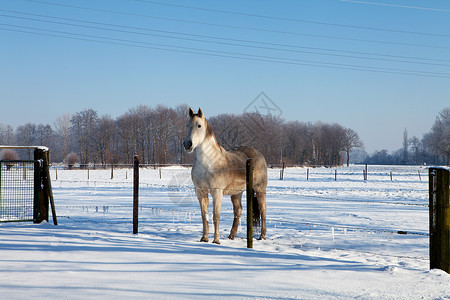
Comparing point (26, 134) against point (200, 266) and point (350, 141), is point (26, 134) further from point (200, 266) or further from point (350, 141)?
point (200, 266)

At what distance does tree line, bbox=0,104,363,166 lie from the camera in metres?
51.2

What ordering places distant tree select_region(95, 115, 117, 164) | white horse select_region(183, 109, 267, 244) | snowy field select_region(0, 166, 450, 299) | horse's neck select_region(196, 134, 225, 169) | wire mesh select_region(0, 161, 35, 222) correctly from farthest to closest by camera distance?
distant tree select_region(95, 115, 117, 164) < wire mesh select_region(0, 161, 35, 222) < horse's neck select_region(196, 134, 225, 169) < white horse select_region(183, 109, 267, 244) < snowy field select_region(0, 166, 450, 299)

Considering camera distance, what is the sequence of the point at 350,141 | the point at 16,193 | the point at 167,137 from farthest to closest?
the point at 350,141
the point at 167,137
the point at 16,193

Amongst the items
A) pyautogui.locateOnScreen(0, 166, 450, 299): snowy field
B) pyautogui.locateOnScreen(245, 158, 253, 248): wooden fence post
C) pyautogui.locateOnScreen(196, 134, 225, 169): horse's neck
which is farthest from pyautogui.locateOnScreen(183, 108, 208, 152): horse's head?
pyautogui.locateOnScreen(0, 166, 450, 299): snowy field

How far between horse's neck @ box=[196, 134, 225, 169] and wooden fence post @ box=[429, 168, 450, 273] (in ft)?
10.7

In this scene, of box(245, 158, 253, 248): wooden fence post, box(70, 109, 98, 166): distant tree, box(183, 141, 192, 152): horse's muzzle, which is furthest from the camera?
box(70, 109, 98, 166): distant tree

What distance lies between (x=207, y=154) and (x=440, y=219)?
11.5 feet

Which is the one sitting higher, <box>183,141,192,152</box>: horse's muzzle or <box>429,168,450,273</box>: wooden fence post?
<box>183,141,192,152</box>: horse's muzzle

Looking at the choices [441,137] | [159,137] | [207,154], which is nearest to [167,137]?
[159,137]

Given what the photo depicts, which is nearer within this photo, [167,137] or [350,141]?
[167,137]

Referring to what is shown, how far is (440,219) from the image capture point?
4309mm

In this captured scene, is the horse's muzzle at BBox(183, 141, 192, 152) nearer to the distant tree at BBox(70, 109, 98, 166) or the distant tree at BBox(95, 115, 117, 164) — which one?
the distant tree at BBox(95, 115, 117, 164)

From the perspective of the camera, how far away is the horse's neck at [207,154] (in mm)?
6301

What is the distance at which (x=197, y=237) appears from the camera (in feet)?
22.4
